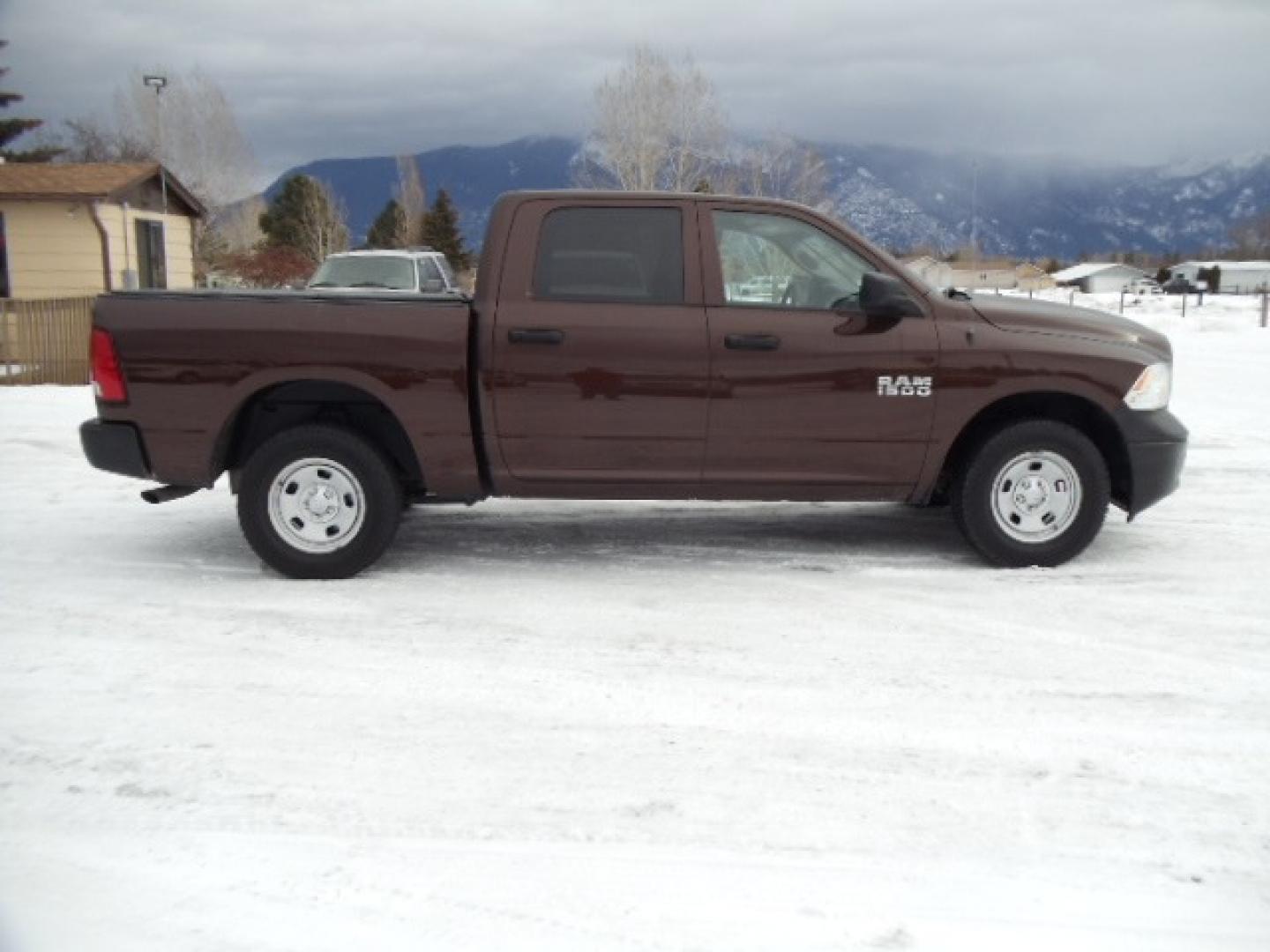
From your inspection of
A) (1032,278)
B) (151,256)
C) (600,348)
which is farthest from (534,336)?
(1032,278)

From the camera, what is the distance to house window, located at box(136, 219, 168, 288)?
22.1 m

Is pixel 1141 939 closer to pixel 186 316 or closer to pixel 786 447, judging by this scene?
pixel 786 447

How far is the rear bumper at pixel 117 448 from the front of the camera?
18.7 feet

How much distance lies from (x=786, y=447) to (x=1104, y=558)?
1.92 metres

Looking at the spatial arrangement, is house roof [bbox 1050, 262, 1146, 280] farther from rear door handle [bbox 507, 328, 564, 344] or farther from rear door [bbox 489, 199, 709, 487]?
rear door handle [bbox 507, 328, 564, 344]

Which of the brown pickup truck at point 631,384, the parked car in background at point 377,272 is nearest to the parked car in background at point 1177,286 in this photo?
the parked car in background at point 377,272

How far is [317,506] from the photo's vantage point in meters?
5.77

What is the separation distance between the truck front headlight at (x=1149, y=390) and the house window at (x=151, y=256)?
65.8ft

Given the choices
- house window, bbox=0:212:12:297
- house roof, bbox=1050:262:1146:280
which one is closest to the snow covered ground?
house window, bbox=0:212:12:297

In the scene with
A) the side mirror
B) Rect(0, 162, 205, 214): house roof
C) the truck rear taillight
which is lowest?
the truck rear taillight

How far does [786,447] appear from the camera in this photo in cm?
575

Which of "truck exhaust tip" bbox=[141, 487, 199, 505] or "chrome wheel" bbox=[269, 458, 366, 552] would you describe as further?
"truck exhaust tip" bbox=[141, 487, 199, 505]

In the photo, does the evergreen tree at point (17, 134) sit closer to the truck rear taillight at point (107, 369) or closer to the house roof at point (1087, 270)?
the truck rear taillight at point (107, 369)

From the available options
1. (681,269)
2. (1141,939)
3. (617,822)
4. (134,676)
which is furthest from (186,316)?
(1141,939)
